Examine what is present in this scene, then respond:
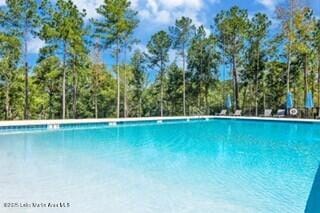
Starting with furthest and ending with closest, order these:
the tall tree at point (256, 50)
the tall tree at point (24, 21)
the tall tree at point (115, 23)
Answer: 1. the tall tree at point (256, 50)
2. the tall tree at point (115, 23)
3. the tall tree at point (24, 21)

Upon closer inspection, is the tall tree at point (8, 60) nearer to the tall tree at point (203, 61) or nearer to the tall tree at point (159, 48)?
the tall tree at point (159, 48)

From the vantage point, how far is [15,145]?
9.53 meters

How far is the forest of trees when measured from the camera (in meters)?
19.7

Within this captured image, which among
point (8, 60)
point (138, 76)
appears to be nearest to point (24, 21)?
point (8, 60)

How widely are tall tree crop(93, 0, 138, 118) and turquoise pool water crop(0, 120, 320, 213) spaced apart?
13.6 metres

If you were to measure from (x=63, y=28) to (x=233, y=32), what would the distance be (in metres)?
11.2

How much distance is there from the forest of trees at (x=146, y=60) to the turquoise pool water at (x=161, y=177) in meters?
12.2

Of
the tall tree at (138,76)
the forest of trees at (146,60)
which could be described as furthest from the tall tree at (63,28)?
the tall tree at (138,76)

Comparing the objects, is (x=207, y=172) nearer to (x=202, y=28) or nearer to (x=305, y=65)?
(x=305, y=65)

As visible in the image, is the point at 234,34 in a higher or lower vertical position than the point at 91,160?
higher

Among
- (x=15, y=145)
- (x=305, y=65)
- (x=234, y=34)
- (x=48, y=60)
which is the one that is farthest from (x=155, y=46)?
(x=15, y=145)

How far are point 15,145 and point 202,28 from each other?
Answer: 63.3 ft

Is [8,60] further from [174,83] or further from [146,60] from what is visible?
[174,83]

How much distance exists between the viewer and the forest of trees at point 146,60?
777 inches
